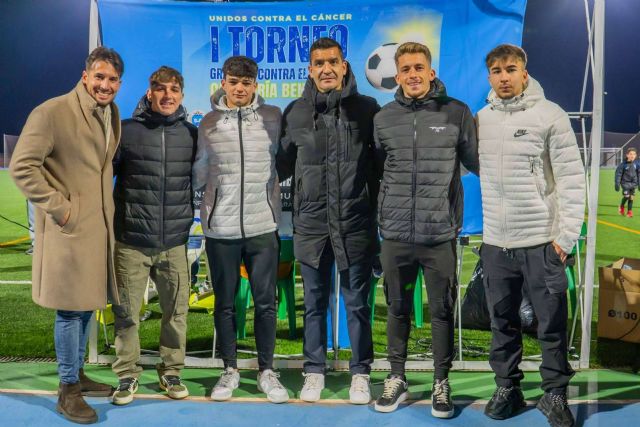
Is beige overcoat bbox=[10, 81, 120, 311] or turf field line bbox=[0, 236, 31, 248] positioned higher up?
beige overcoat bbox=[10, 81, 120, 311]

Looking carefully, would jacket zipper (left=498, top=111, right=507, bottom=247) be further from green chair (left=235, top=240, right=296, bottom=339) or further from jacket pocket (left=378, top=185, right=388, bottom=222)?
green chair (left=235, top=240, right=296, bottom=339)

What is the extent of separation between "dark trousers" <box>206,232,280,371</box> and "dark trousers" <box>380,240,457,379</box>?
588mm

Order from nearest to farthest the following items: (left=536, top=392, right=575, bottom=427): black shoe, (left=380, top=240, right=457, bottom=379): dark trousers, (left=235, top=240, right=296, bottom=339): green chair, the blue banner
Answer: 1. (left=536, top=392, right=575, bottom=427): black shoe
2. (left=380, top=240, right=457, bottom=379): dark trousers
3. the blue banner
4. (left=235, top=240, right=296, bottom=339): green chair

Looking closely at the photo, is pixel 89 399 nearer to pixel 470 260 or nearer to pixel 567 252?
pixel 567 252

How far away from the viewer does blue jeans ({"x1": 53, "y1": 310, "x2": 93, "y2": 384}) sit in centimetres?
300

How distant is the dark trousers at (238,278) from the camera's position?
3.22m

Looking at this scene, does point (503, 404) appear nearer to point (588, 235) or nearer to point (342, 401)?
point (342, 401)

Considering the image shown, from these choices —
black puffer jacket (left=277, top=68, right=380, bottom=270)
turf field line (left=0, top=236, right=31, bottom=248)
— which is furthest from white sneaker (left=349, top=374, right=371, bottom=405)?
turf field line (left=0, top=236, right=31, bottom=248)

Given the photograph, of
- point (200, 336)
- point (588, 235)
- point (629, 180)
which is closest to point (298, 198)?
point (588, 235)

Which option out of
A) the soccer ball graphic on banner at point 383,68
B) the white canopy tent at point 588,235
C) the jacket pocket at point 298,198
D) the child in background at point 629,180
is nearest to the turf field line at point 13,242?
the white canopy tent at point 588,235

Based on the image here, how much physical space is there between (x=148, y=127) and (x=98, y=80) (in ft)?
1.08

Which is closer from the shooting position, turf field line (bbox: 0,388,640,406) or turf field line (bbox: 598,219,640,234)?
turf field line (bbox: 0,388,640,406)

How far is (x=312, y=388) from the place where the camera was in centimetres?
329

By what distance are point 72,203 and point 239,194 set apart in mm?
771
